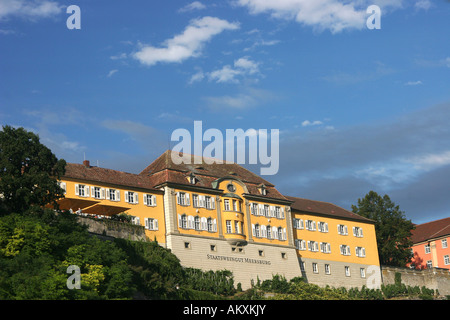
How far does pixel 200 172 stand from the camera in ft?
299

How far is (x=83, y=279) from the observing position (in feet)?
207

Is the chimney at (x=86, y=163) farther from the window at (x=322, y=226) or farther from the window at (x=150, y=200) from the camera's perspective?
the window at (x=322, y=226)

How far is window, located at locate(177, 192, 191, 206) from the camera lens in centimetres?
8656

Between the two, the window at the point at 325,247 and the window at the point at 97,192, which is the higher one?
the window at the point at 97,192

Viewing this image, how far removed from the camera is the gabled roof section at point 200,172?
8800cm

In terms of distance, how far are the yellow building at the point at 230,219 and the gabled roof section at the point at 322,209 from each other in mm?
184

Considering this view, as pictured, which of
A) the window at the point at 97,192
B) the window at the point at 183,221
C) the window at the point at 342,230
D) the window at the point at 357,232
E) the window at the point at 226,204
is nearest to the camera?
the window at the point at 97,192

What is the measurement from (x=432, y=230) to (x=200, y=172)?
155 ft

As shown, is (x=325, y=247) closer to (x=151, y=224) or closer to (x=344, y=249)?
(x=344, y=249)

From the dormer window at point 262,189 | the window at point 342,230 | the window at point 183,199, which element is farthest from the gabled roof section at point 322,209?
the window at point 183,199

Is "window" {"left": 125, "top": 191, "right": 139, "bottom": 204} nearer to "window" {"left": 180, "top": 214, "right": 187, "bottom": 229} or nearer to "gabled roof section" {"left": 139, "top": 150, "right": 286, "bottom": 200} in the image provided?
"gabled roof section" {"left": 139, "top": 150, "right": 286, "bottom": 200}

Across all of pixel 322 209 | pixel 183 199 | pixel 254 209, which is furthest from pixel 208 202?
pixel 322 209

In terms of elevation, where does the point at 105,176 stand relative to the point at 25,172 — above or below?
above

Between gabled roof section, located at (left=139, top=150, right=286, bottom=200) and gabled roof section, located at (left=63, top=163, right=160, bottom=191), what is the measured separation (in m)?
1.68
